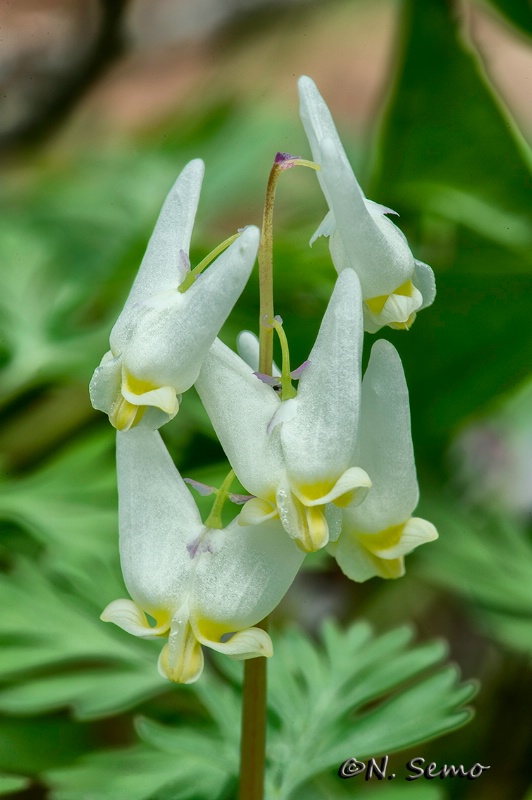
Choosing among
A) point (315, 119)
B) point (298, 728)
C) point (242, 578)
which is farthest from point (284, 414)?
point (298, 728)

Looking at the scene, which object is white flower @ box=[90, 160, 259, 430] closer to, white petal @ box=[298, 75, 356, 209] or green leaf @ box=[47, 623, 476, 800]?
white petal @ box=[298, 75, 356, 209]

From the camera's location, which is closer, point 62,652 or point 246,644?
point 246,644

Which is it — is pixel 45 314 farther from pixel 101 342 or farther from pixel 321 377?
pixel 321 377

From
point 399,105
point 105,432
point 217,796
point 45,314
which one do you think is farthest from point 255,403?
point 399,105

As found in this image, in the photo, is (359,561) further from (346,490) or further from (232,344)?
(232,344)

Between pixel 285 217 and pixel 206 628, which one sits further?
pixel 285 217

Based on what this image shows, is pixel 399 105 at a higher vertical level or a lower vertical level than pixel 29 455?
higher
